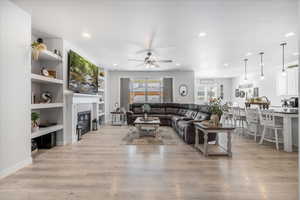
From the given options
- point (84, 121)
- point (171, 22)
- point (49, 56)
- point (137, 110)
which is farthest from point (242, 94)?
point (49, 56)

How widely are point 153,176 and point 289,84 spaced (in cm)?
720

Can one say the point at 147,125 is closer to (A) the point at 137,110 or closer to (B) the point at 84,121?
(B) the point at 84,121

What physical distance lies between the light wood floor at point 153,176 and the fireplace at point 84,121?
1.69 meters

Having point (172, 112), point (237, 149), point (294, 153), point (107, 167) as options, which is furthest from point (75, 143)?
point (294, 153)

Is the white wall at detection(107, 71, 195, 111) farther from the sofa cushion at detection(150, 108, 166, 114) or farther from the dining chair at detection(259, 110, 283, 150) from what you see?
the dining chair at detection(259, 110, 283, 150)

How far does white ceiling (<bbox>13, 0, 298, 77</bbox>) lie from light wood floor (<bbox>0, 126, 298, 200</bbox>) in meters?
2.66

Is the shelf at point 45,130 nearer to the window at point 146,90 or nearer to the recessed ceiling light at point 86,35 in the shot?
the recessed ceiling light at point 86,35

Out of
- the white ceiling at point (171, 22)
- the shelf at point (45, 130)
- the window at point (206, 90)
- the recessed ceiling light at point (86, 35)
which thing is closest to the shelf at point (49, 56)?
the white ceiling at point (171, 22)

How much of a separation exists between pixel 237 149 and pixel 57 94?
4586mm

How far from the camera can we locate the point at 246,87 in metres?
10.6

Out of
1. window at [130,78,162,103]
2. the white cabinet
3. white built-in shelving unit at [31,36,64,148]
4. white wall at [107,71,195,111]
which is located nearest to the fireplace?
white built-in shelving unit at [31,36,64,148]

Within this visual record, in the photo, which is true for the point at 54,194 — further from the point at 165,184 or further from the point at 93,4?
the point at 93,4

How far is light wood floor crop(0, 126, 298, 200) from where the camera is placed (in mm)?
2076

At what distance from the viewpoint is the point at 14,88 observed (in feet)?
8.87
